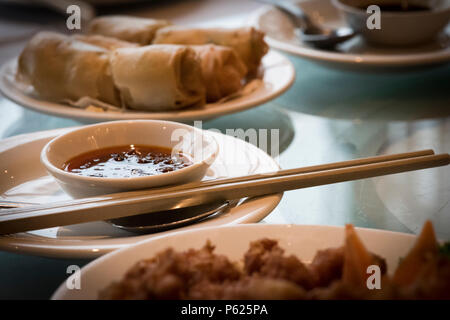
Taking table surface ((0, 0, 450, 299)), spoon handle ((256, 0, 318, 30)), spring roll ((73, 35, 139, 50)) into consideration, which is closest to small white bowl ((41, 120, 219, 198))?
table surface ((0, 0, 450, 299))

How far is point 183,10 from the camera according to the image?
2.56 m

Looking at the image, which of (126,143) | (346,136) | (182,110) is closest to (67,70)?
(182,110)

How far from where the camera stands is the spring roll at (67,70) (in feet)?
4.43

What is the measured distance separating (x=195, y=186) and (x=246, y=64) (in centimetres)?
77

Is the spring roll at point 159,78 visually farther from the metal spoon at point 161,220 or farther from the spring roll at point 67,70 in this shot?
the metal spoon at point 161,220

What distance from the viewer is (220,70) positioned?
140 cm

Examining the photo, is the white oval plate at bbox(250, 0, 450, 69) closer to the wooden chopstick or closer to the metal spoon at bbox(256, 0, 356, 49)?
the metal spoon at bbox(256, 0, 356, 49)

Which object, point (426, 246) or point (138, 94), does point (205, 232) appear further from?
point (138, 94)

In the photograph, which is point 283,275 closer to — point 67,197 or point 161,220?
point 161,220

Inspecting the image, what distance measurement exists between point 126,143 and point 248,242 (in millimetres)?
427

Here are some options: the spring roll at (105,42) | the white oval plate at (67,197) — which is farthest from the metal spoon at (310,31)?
the white oval plate at (67,197)

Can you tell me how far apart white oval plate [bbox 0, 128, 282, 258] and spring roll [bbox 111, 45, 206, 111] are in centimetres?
23

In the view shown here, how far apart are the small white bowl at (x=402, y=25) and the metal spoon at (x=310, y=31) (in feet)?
0.15
